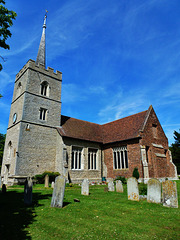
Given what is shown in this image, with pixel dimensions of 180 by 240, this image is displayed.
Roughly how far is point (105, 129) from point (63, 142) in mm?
8604

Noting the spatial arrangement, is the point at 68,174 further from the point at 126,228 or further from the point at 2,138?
the point at 2,138

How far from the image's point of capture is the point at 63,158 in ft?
60.7

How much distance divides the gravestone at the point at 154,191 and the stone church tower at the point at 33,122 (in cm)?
1333

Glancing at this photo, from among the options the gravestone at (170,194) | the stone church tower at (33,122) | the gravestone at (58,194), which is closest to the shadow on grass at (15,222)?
the gravestone at (58,194)

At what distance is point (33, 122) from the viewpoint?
1964cm

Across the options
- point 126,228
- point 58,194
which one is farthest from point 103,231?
point 58,194

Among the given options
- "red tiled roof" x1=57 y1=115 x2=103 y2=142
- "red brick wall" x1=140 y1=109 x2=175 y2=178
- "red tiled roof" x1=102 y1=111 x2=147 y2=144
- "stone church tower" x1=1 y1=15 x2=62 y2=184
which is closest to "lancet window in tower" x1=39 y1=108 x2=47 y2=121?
"stone church tower" x1=1 y1=15 x2=62 y2=184

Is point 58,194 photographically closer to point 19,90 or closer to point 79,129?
point 79,129

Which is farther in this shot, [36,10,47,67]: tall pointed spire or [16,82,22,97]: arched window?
[36,10,47,67]: tall pointed spire

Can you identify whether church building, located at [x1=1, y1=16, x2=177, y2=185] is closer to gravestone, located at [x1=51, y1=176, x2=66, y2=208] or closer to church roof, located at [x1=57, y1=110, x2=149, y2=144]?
church roof, located at [x1=57, y1=110, x2=149, y2=144]

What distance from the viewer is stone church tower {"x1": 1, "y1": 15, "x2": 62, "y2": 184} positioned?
18.1 metres

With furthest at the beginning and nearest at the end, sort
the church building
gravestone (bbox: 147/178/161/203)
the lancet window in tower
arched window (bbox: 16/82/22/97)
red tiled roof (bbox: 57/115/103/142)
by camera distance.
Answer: arched window (bbox: 16/82/22/97)
red tiled roof (bbox: 57/115/103/142)
the lancet window in tower
the church building
gravestone (bbox: 147/178/161/203)

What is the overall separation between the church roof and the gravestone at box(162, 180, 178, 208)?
1204 cm

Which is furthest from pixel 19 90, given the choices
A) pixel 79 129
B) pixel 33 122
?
pixel 79 129
